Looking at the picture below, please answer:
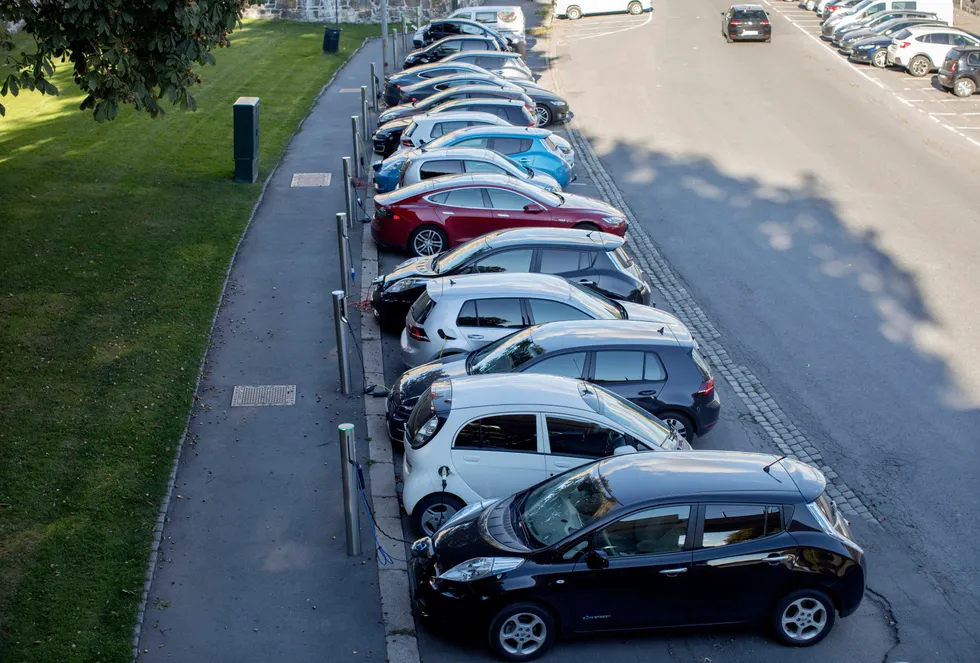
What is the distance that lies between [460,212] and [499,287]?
4491 mm

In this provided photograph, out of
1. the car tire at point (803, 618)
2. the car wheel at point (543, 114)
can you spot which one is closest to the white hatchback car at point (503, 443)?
the car tire at point (803, 618)

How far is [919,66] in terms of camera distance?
116 feet

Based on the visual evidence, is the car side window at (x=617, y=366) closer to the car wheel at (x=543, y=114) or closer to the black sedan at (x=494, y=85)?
the black sedan at (x=494, y=85)

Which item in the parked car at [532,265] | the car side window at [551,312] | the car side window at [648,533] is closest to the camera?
the car side window at [648,533]

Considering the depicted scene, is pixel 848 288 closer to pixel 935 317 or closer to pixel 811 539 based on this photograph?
pixel 935 317

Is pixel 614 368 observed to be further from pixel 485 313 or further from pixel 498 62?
pixel 498 62

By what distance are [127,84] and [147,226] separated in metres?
6.04

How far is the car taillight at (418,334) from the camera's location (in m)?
11.8

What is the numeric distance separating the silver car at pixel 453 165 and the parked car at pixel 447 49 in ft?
43.3

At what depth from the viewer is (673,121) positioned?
1074 inches

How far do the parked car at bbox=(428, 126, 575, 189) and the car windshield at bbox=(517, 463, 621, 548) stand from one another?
1158 cm

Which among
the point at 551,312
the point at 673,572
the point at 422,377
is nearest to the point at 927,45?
the point at 551,312

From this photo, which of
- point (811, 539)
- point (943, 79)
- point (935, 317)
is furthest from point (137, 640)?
point (943, 79)

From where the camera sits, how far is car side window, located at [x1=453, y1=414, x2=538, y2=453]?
356 inches
